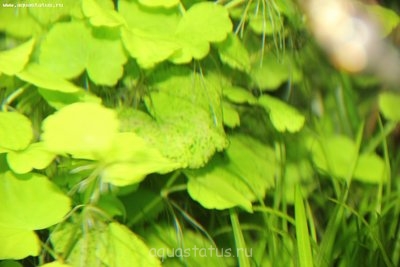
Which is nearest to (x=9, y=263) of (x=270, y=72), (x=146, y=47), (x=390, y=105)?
(x=146, y=47)

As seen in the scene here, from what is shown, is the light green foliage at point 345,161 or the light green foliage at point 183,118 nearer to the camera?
the light green foliage at point 183,118

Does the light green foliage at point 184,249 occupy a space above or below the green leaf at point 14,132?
below

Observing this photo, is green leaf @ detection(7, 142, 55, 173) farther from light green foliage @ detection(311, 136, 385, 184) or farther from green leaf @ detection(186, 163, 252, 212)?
light green foliage @ detection(311, 136, 385, 184)

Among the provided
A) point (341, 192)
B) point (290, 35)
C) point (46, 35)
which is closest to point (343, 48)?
point (290, 35)

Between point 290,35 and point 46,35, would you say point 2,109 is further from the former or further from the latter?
point 290,35

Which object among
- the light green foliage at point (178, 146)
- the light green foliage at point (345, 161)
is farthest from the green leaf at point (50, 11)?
the light green foliage at point (345, 161)

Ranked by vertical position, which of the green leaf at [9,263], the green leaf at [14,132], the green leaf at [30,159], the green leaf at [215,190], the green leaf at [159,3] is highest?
the green leaf at [159,3]

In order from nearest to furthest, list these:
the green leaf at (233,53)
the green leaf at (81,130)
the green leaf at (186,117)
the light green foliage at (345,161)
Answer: the green leaf at (81,130) → the green leaf at (186,117) → the green leaf at (233,53) → the light green foliage at (345,161)

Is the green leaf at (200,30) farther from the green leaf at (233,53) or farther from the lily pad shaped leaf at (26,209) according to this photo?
the lily pad shaped leaf at (26,209)
